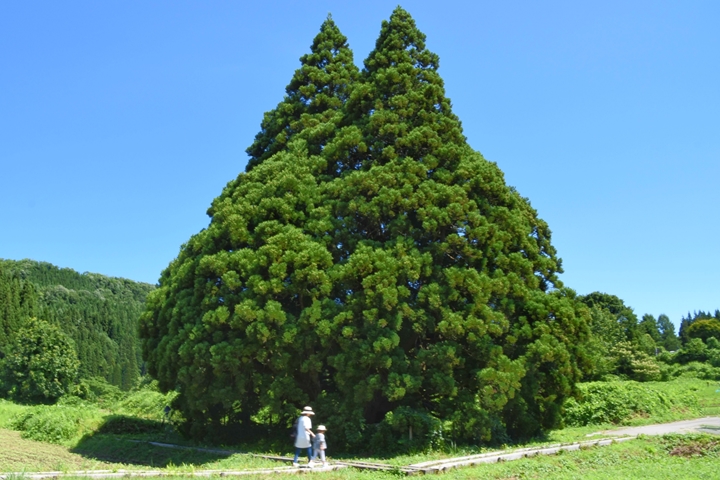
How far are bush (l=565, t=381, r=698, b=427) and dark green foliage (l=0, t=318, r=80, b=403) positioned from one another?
1107 inches

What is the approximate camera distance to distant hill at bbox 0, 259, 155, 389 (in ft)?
193

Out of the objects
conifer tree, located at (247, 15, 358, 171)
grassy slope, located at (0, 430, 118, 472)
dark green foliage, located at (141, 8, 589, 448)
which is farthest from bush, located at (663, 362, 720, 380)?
grassy slope, located at (0, 430, 118, 472)

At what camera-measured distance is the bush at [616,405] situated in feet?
72.4

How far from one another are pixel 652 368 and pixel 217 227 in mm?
30185

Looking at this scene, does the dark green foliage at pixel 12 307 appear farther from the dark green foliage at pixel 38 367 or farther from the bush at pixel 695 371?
the bush at pixel 695 371

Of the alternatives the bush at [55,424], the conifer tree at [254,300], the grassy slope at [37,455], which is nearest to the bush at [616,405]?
the conifer tree at [254,300]

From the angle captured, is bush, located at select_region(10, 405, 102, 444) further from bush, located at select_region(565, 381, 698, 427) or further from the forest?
bush, located at select_region(565, 381, 698, 427)

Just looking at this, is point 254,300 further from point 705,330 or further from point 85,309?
point 85,309

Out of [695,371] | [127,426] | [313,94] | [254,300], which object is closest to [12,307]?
[127,426]

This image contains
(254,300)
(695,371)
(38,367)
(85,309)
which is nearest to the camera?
(254,300)

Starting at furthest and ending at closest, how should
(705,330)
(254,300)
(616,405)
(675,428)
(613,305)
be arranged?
(705,330) < (613,305) < (616,405) < (675,428) < (254,300)

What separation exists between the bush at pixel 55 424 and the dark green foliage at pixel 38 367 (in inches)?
486

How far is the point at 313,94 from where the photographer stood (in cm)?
2086

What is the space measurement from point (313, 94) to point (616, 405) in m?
15.9
